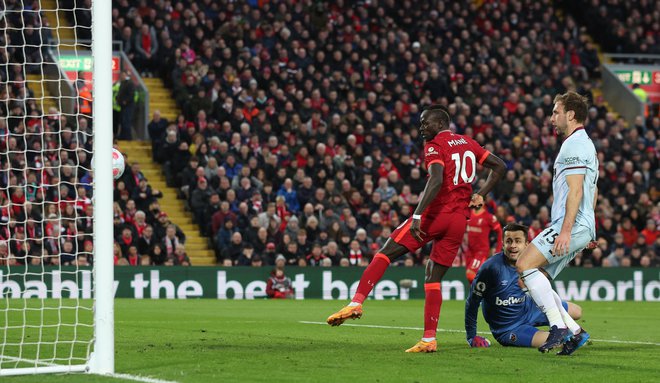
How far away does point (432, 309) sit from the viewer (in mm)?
10070

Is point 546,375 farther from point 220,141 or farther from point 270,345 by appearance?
point 220,141

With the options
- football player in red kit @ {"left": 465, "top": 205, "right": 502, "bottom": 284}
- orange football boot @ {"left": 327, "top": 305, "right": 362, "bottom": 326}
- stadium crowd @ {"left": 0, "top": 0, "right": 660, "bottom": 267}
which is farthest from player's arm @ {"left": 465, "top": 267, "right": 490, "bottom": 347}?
stadium crowd @ {"left": 0, "top": 0, "right": 660, "bottom": 267}

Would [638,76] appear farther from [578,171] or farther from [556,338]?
[556,338]

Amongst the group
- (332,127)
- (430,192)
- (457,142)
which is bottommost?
(430,192)

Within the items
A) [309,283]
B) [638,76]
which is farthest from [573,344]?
[638,76]

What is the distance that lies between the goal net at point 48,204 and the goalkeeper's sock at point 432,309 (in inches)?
115

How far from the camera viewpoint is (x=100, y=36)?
8000 mm

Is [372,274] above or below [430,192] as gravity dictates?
below

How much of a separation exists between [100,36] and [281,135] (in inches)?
722

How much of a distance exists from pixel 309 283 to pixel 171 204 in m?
4.10

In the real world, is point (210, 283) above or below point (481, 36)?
below

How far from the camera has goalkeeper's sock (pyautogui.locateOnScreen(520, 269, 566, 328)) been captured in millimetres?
9617

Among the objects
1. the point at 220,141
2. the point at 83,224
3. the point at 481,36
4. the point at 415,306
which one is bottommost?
the point at 415,306

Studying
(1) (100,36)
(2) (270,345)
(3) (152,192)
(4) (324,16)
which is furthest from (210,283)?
(1) (100,36)
